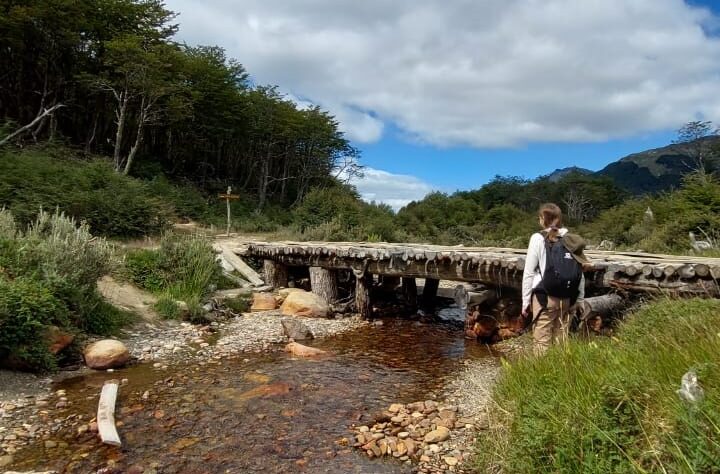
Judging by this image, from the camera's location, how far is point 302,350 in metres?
7.02

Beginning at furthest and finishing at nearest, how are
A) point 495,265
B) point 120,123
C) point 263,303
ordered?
1. point 120,123
2. point 263,303
3. point 495,265

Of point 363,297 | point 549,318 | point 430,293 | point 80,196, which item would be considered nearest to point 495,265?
point 549,318

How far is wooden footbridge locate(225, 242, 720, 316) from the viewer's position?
5688mm

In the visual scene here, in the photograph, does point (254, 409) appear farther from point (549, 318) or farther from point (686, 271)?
point (686, 271)

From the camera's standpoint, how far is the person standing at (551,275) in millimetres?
4855

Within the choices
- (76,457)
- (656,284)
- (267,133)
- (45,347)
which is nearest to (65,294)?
(45,347)

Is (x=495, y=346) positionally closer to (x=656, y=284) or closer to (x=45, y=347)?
(x=656, y=284)

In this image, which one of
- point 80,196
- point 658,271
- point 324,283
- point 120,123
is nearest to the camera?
point 658,271

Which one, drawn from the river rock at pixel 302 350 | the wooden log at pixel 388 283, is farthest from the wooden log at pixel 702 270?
the wooden log at pixel 388 283

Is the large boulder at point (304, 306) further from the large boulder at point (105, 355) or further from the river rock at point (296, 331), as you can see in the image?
the large boulder at point (105, 355)

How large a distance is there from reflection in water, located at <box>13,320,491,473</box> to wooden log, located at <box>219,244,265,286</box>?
4348 millimetres

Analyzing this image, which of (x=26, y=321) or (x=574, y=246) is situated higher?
(x=574, y=246)

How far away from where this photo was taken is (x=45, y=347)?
5570 mm

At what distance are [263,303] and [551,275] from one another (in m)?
6.74
